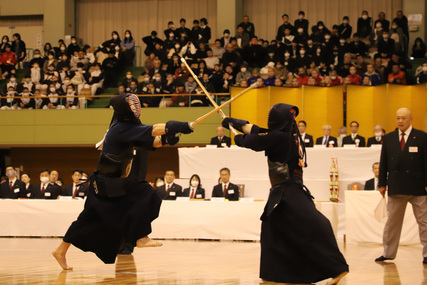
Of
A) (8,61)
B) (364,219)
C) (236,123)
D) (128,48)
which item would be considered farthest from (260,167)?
(8,61)

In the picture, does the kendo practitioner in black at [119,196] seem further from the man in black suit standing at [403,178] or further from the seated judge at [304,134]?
the seated judge at [304,134]

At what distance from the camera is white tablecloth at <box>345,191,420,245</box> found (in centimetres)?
1062

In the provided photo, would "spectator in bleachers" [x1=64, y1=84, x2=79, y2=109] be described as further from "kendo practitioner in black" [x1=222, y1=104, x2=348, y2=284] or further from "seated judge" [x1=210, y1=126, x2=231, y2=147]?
"kendo practitioner in black" [x1=222, y1=104, x2=348, y2=284]

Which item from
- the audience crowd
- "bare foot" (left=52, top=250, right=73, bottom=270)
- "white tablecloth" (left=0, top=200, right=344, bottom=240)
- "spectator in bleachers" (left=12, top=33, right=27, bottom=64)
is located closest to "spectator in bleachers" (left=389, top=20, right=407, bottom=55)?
the audience crowd

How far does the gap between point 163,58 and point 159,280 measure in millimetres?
15022

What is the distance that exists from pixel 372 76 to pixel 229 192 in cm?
678

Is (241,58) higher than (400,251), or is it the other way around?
(241,58)

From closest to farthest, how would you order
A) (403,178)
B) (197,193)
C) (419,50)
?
(403,178) → (197,193) → (419,50)

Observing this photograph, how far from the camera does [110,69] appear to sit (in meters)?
20.5

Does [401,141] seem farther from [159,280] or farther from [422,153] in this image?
[159,280]

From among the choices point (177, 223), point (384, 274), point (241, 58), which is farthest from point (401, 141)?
point (241, 58)

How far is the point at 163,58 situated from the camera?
20047mm

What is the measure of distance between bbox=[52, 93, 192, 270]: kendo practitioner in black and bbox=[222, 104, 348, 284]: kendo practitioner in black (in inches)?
38.2

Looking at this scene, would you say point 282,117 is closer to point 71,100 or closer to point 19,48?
point 71,100
